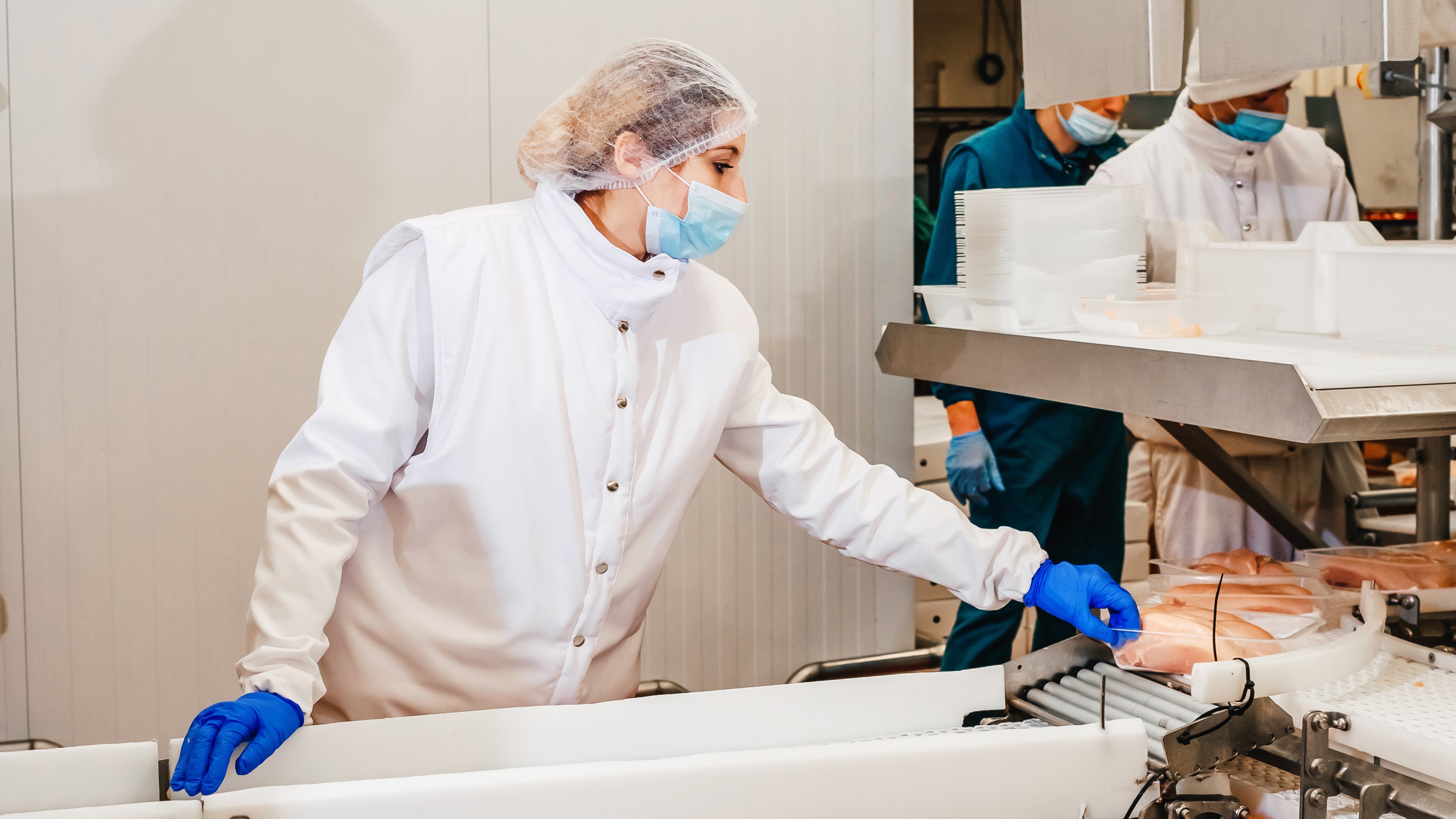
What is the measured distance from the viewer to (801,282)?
2.71 m

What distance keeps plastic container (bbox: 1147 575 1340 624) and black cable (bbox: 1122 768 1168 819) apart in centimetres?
35

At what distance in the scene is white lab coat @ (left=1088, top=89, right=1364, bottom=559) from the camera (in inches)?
98.1

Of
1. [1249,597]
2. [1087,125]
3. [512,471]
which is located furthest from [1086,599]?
[1087,125]

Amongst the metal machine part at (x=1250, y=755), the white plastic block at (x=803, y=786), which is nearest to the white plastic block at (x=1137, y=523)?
the metal machine part at (x=1250, y=755)

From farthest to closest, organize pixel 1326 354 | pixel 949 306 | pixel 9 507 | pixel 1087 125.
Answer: pixel 1087 125 → pixel 9 507 → pixel 949 306 → pixel 1326 354

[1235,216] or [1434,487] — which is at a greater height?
[1235,216]

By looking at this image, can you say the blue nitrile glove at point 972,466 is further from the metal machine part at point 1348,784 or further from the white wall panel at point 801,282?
the metal machine part at point 1348,784

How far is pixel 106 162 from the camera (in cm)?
221

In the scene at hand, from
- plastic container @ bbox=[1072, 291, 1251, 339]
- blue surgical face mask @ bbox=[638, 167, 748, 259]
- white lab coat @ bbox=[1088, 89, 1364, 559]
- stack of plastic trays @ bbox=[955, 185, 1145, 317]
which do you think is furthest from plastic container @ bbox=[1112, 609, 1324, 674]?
white lab coat @ bbox=[1088, 89, 1364, 559]

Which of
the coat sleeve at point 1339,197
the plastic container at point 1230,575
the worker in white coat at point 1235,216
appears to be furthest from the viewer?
the coat sleeve at point 1339,197

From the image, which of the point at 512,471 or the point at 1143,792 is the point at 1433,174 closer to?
the point at 1143,792

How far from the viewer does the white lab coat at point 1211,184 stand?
8.13 feet

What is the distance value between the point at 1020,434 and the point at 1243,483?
1.46 ft


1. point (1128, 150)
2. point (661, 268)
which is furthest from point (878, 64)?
point (661, 268)
